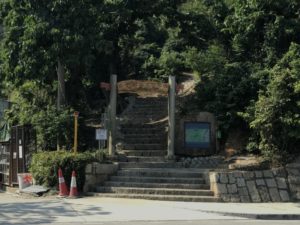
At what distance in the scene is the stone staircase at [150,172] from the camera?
59.9 ft

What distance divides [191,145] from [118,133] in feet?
11.7

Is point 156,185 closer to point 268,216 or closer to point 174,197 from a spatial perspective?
point 174,197

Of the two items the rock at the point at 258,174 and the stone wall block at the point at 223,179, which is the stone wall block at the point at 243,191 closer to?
the stone wall block at the point at 223,179

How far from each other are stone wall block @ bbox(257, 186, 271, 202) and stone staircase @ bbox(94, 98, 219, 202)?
1.53 meters

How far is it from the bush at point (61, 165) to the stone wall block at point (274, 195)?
6057 millimetres

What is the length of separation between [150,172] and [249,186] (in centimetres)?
341

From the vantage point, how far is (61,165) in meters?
19.5

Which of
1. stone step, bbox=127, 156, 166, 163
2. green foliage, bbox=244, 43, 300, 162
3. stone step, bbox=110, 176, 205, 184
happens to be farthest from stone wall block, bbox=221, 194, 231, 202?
stone step, bbox=127, 156, 166, 163

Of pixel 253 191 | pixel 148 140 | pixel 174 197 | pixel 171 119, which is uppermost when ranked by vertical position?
pixel 171 119

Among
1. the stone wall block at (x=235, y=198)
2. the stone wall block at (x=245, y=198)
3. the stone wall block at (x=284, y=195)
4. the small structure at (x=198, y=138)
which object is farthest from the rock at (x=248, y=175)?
the small structure at (x=198, y=138)

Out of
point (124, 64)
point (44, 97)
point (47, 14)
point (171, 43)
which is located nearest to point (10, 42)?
point (47, 14)

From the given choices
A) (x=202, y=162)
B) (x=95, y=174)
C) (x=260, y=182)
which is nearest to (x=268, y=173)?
(x=260, y=182)

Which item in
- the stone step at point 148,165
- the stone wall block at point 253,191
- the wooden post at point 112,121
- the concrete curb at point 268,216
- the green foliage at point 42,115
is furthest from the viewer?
the green foliage at point 42,115

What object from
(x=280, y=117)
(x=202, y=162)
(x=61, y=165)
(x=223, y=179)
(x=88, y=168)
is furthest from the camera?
(x=202, y=162)
